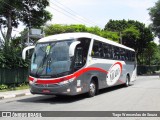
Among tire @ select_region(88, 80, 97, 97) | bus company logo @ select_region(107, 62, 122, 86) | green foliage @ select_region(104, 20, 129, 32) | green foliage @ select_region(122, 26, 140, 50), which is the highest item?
green foliage @ select_region(104, 20, 129, 32)

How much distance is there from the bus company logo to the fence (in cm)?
708

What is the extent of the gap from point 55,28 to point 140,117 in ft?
132

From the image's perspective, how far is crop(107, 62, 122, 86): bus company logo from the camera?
18.3 meters

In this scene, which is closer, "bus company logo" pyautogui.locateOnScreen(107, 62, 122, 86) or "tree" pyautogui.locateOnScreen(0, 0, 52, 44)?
"bus company logo" pyautogui.locateOnScreen(107, 62, 122, 86)

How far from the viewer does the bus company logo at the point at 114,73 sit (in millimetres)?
18258

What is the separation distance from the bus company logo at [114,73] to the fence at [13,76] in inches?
279

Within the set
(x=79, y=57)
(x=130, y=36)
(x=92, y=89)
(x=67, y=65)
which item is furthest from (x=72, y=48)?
(x=130, y=36)

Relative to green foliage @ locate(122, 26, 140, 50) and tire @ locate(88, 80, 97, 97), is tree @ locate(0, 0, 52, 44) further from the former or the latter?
green foliage @ locate(122, 26, 140, 50)

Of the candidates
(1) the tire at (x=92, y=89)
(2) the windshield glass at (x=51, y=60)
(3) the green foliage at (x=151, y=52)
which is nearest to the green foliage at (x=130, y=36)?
(3) the green foliage at (x=151, y=52)

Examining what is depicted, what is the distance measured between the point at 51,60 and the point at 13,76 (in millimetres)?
8572

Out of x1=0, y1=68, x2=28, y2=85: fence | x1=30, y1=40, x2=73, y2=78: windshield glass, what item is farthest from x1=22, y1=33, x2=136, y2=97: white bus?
x1=0, y1=68, x2=28, y2=85: fence

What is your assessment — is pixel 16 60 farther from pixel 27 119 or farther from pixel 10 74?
pixel 27 119

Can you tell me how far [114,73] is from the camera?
63.4ft

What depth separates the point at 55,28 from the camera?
4866 cm
